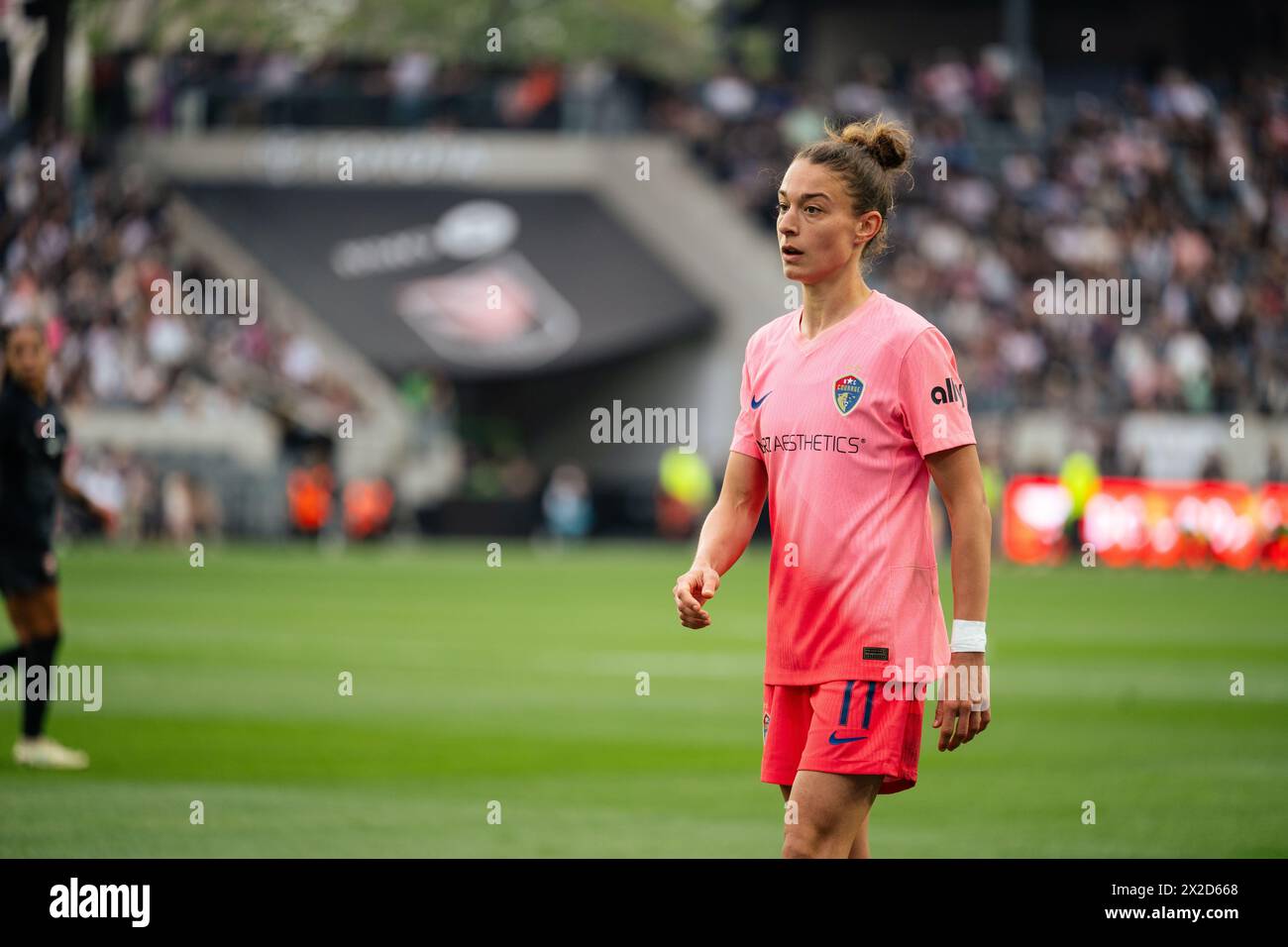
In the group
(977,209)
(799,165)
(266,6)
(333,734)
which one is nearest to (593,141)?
(977,209)

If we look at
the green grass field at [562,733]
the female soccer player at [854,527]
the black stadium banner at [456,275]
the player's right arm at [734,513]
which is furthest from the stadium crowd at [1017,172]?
the female soccer player at [854,527]

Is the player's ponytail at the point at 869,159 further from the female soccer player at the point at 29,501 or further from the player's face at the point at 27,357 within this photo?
the female soccer player at the point at 29,501

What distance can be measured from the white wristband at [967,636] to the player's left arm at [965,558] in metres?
0.01

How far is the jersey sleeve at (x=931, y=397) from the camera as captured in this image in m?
5.61

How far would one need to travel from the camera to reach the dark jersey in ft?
36.7

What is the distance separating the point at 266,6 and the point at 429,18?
12.6 metres

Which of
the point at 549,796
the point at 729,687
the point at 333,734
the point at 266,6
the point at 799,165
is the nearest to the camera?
the point at 799,165

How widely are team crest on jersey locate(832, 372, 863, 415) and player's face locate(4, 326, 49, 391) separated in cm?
650

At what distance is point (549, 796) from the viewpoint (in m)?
10.9

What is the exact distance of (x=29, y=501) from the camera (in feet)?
36.7

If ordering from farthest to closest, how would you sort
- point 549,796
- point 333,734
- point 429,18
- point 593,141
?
point 429,18 → point 593,141 → point 333,734 → point 549,796

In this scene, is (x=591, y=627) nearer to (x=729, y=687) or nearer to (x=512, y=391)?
(x=729, y=687)

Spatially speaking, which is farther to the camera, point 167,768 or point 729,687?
point 729,687

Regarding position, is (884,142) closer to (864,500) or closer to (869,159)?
(869,159)
